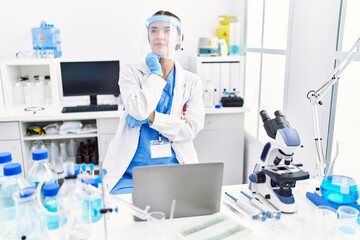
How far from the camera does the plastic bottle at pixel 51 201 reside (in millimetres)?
1026

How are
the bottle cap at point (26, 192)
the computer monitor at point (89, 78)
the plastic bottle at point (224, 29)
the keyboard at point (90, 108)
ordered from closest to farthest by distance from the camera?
the bottle cap at point (26, 192), the keyboard at point (90, 108), the computer monitor at point (89, 78), the plastic bottle at point (224, 29)

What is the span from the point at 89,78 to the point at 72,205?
2061 millimetres

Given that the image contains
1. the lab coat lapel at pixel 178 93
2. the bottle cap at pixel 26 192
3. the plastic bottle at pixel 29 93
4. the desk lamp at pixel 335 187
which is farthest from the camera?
the plastic bottle at pixel 29 93

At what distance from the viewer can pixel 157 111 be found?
1932 millimetres

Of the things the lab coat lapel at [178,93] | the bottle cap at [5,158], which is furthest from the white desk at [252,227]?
the lab coat lapel at [178,93]

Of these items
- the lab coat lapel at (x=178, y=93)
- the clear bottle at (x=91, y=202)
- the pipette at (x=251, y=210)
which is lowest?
the pipette at (x=251, y=210)

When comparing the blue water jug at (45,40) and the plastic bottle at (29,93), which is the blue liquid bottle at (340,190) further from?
the plastic bottle at (29,93)

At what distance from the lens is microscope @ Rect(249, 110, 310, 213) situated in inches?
49.5

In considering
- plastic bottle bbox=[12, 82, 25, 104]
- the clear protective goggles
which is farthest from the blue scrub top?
plastic bottle bbox=[12, 82, 25, 104]

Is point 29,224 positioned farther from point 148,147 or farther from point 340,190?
point 340,190

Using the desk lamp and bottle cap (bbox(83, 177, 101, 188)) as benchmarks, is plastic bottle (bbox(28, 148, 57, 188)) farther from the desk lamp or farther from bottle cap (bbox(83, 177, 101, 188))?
the desk lamp

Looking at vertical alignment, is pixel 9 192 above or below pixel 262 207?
above

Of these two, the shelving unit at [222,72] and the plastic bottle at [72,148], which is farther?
the plastic bottle at [72,148]

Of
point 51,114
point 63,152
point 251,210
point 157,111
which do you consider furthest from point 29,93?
point 251,210
